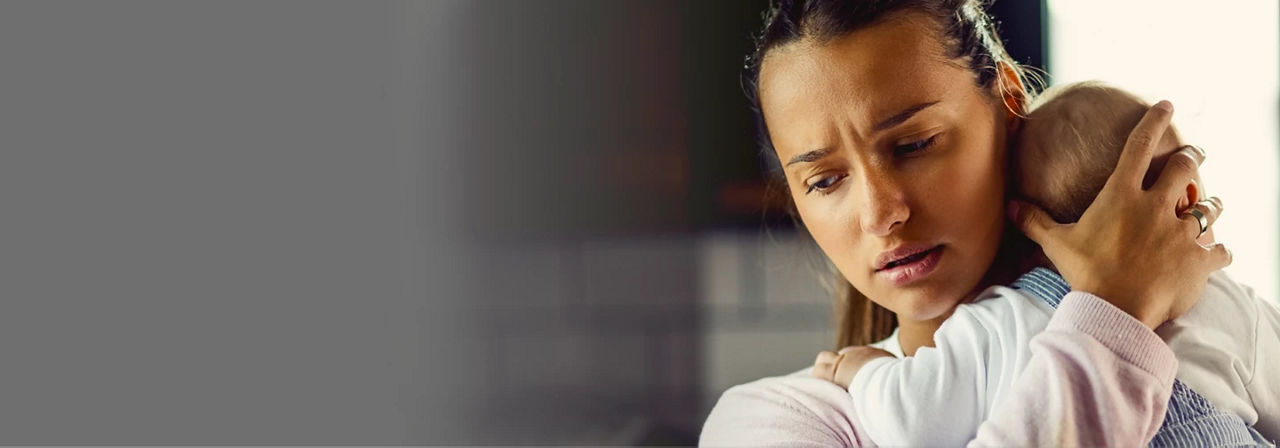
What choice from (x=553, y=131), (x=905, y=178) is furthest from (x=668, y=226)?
(x=905, y=178)

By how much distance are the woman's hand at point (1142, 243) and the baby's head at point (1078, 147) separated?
0.05ft

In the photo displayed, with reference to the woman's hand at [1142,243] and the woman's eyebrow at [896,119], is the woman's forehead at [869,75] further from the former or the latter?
the woman's hand at [1142,243]

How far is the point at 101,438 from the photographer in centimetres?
45

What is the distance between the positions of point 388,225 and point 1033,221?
0.41 meters

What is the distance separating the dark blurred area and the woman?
7.0 inches

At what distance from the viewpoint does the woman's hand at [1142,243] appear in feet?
1.58

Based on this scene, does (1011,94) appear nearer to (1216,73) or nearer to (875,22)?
(875,22)

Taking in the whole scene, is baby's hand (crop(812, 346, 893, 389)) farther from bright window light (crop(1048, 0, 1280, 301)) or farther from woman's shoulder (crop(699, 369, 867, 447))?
bright window light (crop(1048, 0, 1280, 301))

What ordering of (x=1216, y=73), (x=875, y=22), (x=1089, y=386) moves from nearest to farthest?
(x=1089, y=386) → (x=875, y=22) → (x=1216, y=73)

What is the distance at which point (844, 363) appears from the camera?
614 millimetres

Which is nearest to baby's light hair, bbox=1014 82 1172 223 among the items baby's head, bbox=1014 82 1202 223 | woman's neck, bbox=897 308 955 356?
baby's head, bbox=1014 82 1202 223

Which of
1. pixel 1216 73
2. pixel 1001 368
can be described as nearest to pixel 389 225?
pixel 1001 368

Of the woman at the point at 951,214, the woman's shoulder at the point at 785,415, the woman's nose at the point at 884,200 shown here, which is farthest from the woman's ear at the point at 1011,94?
the woman's shoulder at the point at 785,415

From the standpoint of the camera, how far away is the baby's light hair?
1.73 ft
